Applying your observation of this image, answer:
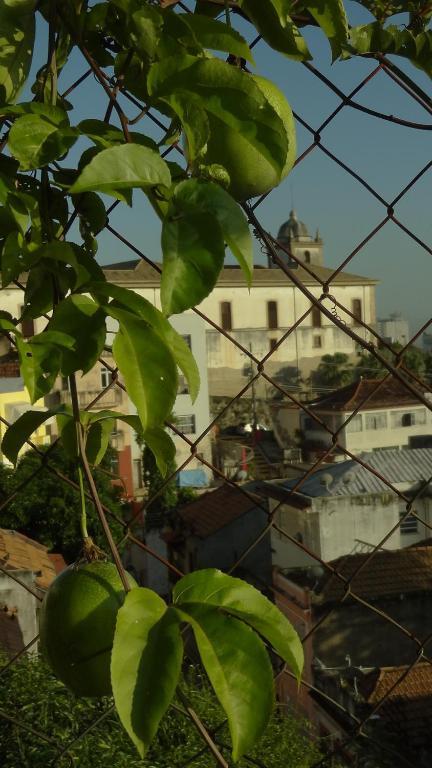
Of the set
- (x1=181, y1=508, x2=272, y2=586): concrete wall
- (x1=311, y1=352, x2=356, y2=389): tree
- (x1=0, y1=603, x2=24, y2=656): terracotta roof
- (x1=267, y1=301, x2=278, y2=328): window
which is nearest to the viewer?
(x1=0, y1=603, x2=24, y2=656): terracotta roof

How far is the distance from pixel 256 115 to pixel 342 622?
5.49 m

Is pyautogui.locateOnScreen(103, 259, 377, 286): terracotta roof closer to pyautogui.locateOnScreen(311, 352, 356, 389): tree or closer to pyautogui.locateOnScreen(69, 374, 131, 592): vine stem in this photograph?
pyautogui.locateOnScreen(69, 374, 131, 592): vine stem

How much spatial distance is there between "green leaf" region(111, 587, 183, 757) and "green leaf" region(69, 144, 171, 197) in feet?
0.55

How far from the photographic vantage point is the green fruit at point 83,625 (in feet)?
1.26

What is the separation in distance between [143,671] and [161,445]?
0.15 m

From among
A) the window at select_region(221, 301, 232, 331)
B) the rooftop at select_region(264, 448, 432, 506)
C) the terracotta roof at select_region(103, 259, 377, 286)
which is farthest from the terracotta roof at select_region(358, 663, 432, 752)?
the window at select_region(221, 301, 232, 331)

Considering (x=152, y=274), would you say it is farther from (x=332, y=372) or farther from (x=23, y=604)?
(x=332, y=372)

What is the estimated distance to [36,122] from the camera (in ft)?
1.25

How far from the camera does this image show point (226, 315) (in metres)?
16.8

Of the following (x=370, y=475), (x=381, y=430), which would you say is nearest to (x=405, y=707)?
(x=370, y=475)

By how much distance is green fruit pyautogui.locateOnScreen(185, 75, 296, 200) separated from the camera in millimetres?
379

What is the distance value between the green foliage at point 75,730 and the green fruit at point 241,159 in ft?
1.96

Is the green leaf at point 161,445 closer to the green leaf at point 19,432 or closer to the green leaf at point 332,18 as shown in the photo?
the green leaf at point 19,432

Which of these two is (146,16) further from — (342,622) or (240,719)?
(342,622)
